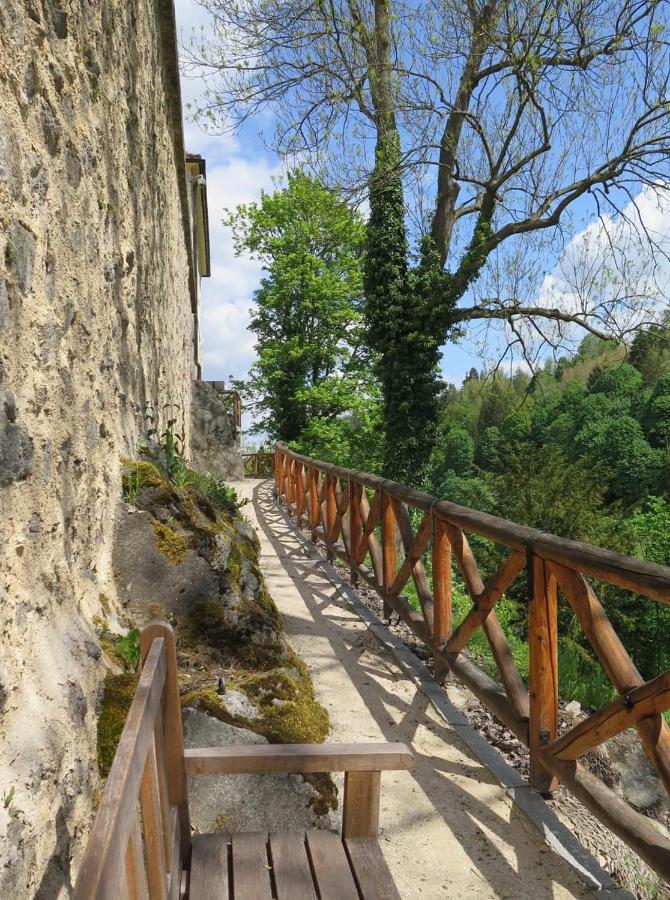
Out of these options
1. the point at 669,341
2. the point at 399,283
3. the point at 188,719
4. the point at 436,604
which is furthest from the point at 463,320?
the point at 188,719

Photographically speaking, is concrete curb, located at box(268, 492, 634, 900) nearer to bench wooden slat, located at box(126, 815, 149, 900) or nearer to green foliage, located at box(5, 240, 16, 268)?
bench wooden slat, located at box(126, 815, 149, 900)

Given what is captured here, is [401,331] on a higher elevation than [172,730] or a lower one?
higher

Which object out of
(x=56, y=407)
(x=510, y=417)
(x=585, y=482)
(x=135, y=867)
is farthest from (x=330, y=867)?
(x=510, y=417)

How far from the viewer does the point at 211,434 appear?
13492mm

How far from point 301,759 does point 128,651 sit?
93 centimetres

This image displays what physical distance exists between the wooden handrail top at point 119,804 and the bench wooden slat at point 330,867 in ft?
1.92

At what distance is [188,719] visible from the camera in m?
2.18

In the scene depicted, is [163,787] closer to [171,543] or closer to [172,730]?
[172,730]

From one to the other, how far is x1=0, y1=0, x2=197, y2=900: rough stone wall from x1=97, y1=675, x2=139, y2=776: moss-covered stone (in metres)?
0.05

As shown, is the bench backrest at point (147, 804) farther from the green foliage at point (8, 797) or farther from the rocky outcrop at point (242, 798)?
the rocky outcrop at point (242, 798)

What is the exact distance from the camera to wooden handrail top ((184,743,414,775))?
1.48 meters

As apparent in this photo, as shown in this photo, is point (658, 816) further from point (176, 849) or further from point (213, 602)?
point (176, 849)

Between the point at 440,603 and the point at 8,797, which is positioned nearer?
the point at 8,797

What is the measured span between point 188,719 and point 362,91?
10092mm
